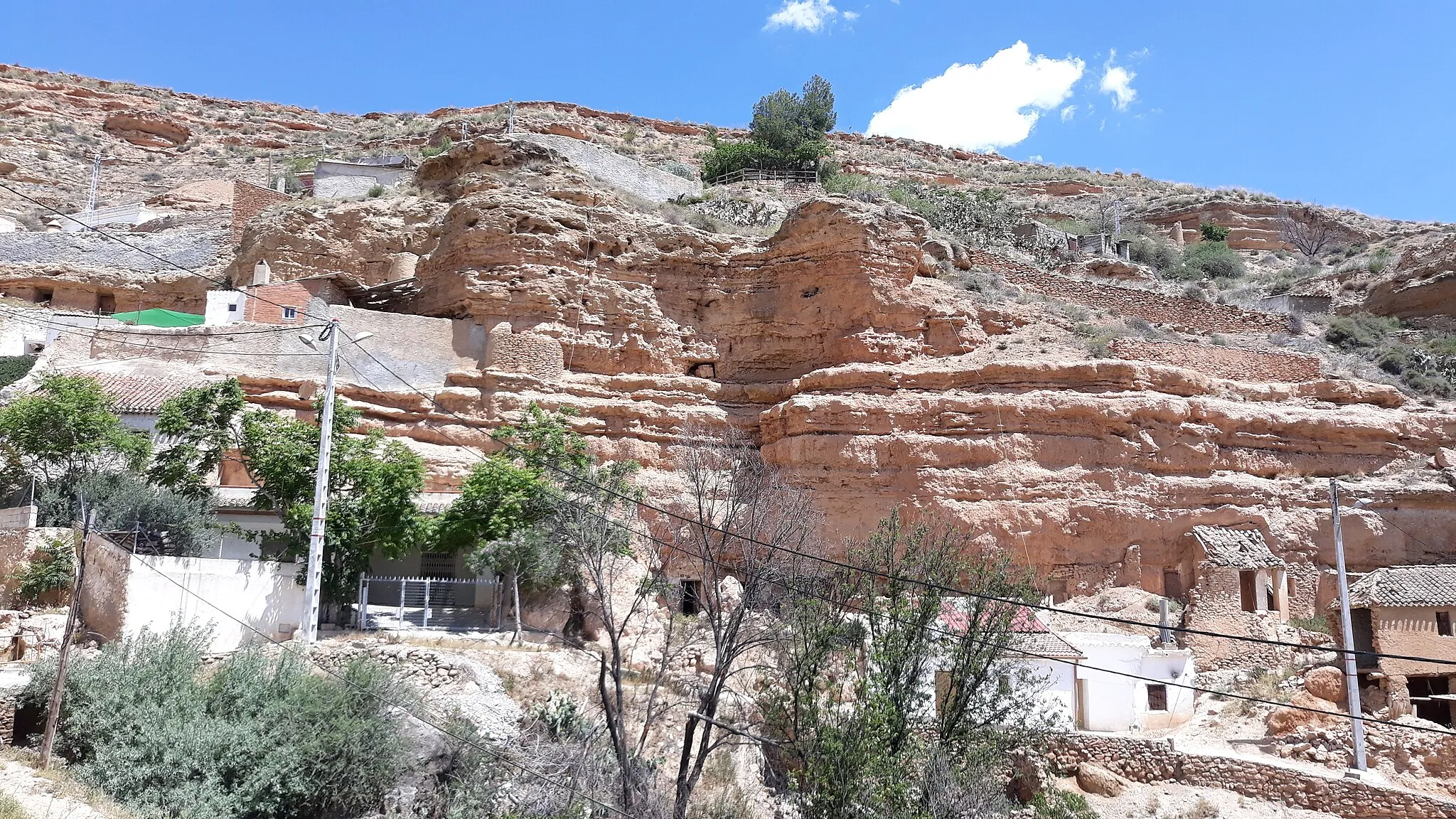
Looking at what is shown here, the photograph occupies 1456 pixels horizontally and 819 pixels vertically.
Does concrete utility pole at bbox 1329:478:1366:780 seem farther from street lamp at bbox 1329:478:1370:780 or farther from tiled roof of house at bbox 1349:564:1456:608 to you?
tiled roof of house at bbox 1349:564:1456:608

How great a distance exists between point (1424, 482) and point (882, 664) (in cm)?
1429

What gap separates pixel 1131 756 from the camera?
16.2m

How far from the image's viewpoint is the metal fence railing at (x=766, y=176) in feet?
125

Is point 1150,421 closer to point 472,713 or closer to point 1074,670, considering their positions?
point 1074,670

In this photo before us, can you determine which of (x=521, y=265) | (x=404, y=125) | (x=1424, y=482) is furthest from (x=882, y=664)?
(x=404, y=125)

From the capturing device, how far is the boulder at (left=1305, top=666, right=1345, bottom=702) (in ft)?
55.4

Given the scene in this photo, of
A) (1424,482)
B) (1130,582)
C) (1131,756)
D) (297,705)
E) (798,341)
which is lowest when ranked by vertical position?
(1131,756)

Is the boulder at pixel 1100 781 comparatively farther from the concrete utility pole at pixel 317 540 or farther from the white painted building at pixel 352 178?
the white painted building at pixel 352 178

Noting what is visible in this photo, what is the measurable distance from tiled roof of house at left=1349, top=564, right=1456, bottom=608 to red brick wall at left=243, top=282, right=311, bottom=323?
21.4 metres

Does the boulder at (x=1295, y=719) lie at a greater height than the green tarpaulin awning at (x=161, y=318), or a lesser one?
lesser

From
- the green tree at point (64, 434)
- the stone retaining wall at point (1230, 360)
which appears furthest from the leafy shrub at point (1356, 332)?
the green tree at point (64, 434)

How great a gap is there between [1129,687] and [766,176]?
2525cm

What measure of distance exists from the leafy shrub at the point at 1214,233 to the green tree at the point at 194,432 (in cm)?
3860

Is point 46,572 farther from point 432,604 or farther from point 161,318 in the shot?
point 161,318
